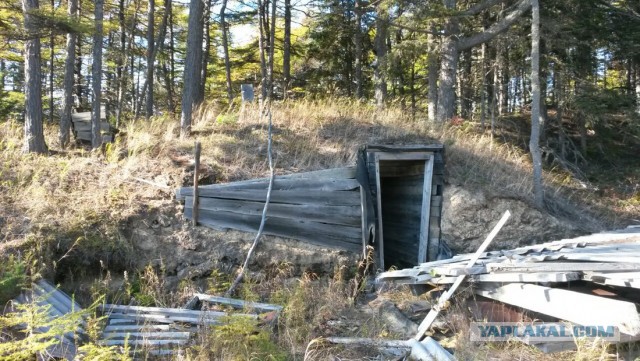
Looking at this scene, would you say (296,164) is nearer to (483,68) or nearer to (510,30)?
(510,30)

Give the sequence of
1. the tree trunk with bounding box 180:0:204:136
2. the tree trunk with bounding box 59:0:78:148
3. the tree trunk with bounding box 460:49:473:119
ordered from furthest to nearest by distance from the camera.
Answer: the tree trunk with bounding box 460:49:473:119
the tree trunk with bounding box 59:0:78:148
the tree trunk with bounding box 180:0:204:136

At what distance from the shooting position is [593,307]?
4488mm

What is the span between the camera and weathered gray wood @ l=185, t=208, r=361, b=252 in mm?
7094

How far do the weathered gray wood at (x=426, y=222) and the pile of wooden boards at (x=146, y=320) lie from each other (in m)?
3.44

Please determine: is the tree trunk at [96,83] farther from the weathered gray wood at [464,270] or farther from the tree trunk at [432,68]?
the tree trunk at [432,68]

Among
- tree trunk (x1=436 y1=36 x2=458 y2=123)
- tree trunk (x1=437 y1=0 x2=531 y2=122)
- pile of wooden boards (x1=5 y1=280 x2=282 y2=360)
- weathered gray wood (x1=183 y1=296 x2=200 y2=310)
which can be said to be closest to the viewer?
pile of wooden boards (x1=5 y1=280 x2=282 y2=360)

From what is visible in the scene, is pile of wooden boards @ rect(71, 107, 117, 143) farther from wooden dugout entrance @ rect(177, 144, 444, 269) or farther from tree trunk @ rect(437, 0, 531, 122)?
tree trunk @ rect(437, 0, 531, 122)

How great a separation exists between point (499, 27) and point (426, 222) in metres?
6.85

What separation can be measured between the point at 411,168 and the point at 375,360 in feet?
15.7

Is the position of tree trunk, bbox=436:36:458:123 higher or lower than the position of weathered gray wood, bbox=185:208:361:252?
higher

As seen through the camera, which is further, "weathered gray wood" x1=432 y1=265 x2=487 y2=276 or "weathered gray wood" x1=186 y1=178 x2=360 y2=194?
"weathered gray wood" x1=186 y1=178 x2=360 y2=194

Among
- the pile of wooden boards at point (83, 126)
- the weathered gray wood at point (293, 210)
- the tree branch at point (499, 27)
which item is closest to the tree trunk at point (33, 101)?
the pile of wooden boards at point (83, 126)

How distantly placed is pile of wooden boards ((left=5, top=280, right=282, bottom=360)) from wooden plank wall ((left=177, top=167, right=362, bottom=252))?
61.0 inches

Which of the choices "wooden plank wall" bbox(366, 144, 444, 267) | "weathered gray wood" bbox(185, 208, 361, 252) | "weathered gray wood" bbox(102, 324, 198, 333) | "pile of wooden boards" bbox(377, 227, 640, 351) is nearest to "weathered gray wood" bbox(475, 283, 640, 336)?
"pile of wooden boards" bbox(377, 227, 640, 351)
